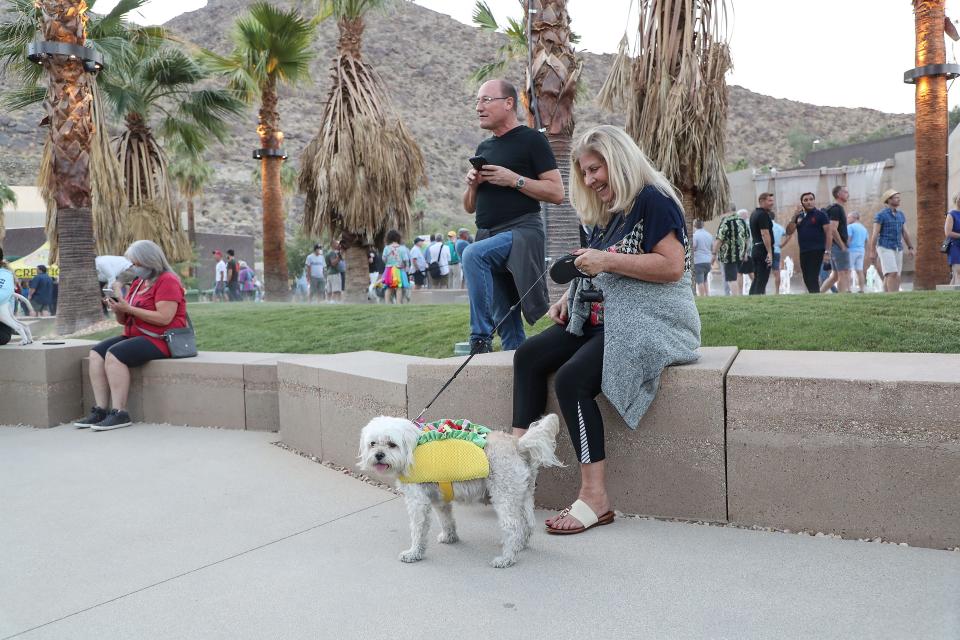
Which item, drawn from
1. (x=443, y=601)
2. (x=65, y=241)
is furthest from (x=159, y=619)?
(x=65, y=241)

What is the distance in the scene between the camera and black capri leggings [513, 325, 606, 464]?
3.61m

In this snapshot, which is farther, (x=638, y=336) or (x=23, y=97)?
(x=23, y=97)

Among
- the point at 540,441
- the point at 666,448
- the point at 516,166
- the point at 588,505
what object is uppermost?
the point at 516,166

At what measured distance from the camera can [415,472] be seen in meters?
3.28

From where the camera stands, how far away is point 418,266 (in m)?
21.0

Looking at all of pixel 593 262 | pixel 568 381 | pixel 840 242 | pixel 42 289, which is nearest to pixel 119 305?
pixel 568 381

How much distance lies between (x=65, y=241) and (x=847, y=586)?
41.7ft

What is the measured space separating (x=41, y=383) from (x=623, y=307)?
5915mm

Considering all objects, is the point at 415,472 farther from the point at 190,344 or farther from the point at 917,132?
the point at 917,132

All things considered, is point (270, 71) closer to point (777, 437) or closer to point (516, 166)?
point (516, 166)

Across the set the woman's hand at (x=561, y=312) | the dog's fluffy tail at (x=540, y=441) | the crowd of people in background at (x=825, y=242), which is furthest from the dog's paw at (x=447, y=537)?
the crowd of people in background at (x=825, y=242)

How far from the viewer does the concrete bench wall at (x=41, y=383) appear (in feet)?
23.3

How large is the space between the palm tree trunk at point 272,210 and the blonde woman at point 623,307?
54.2ft

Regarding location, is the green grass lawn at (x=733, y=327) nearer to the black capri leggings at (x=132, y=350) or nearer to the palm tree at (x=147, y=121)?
the black capri leggings at (x=132, y=350)
